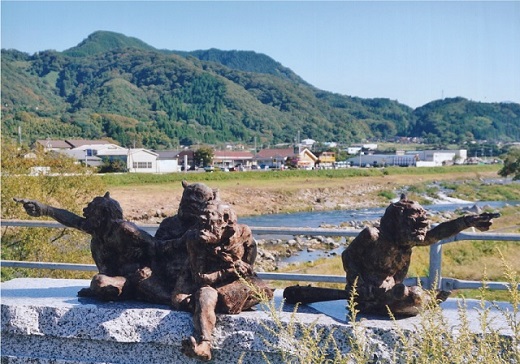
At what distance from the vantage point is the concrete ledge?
3922 millimetres

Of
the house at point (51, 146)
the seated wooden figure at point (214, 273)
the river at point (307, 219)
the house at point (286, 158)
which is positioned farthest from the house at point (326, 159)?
the seated wooden figure at point (214, 273)

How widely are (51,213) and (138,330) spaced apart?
3.77ft

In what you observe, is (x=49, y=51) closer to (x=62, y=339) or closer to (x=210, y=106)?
(x=210, y=106)

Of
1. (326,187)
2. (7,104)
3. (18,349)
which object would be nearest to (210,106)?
(7,104)

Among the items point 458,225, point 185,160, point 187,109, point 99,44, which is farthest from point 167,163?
point 99,44

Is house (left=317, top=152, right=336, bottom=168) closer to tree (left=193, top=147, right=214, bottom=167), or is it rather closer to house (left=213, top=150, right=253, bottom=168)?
house (left=213, top=150, right=253, bottom=168)

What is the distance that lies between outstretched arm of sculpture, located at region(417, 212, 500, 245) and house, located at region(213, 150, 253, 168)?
124 ft

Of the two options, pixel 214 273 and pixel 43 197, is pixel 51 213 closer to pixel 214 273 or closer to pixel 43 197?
pixel 214 273

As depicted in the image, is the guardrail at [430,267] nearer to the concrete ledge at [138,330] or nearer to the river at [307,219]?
the concrete ledge at [138,330]

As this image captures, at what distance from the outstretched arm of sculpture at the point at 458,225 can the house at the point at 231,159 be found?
37833 mm

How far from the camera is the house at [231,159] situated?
44.7 meters

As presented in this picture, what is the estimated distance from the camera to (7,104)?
84812mm

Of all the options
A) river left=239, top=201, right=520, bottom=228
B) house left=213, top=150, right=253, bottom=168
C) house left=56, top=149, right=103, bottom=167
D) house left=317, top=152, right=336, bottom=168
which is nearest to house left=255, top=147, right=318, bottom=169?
house left=317, top=152, right=336, bottom=168

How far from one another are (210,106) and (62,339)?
299 ft
